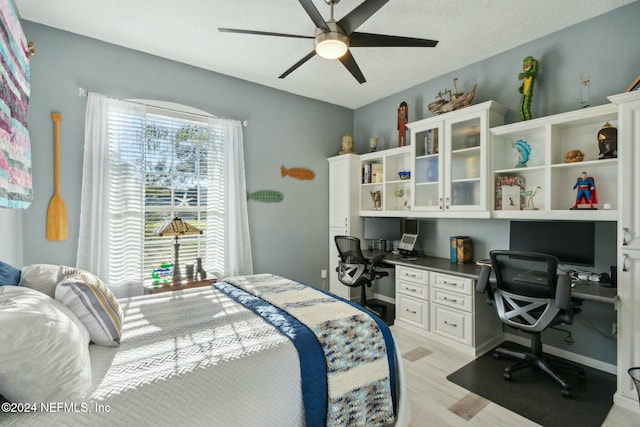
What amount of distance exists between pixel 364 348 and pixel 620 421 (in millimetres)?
1693

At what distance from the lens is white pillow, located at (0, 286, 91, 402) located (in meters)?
0.92

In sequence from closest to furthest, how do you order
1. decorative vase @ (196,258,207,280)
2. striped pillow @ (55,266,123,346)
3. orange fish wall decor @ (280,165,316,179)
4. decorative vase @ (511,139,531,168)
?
striped pillow @ (55,266,123,346) → decorative vase @ (511,139,531,168) → decorative vase @ (196,258,207,280) → orange fish wall decor @ (280,165,316,179)

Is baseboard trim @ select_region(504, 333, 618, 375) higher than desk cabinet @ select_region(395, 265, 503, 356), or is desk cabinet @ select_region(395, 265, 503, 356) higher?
desk cabinet @ select_region(395, 265, 503, 356)

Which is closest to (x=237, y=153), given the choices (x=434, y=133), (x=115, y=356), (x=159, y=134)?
(x=159, y=134)

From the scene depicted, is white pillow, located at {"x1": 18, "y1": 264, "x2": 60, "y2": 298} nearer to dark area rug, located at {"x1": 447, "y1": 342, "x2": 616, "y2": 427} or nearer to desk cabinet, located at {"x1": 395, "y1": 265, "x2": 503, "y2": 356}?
dark area rug, located at {"x1": 447, "y1": 342, "x2": 616, "y2": 427}

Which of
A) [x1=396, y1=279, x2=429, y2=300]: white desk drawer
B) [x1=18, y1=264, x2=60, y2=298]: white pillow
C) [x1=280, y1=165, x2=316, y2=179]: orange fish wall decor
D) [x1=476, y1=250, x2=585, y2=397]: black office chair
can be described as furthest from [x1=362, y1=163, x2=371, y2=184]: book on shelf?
[x1=18, y1=264, x2=60, y2=298]: white pillow

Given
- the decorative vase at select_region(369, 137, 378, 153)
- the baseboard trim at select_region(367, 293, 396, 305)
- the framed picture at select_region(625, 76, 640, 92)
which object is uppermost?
the decorative vase at select_region(369, 137, 378, 153)

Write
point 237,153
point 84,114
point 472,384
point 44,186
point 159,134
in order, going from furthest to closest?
point 237,153
point 159,134
point 84,114
point 44,186
point 472,384

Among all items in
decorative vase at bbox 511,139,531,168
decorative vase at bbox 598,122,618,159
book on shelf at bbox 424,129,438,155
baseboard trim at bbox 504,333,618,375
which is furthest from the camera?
book on shelf at bbox 424,129,438,155

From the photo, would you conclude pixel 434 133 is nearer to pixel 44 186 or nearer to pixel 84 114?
pixel 84 114

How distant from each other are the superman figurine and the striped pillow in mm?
3173

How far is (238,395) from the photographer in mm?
1259

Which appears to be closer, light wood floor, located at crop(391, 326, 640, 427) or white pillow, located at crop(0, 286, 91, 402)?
white pillow, located at crop(0, 286, 91, 402)

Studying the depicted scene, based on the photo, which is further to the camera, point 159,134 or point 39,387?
point 159,134
